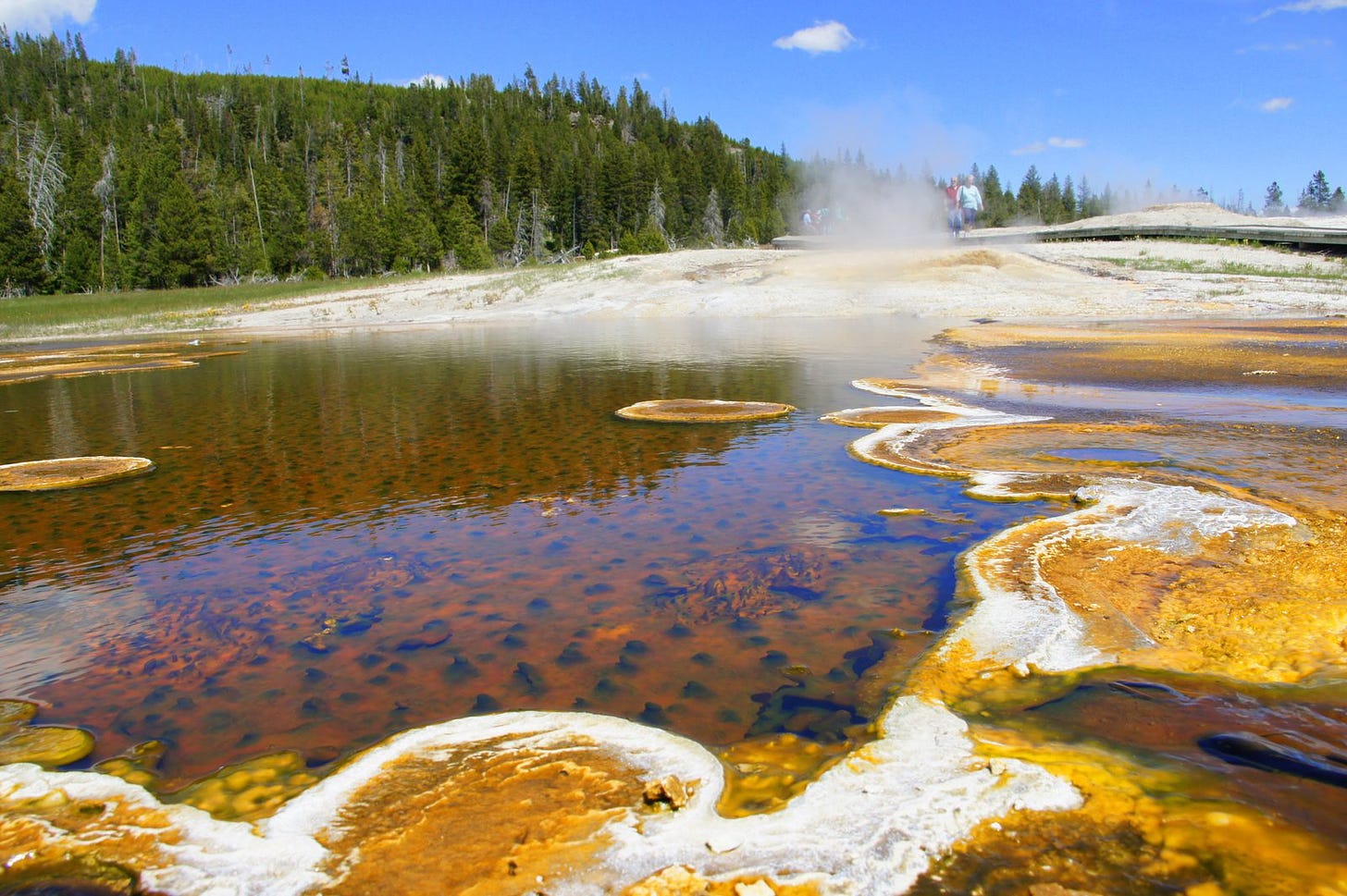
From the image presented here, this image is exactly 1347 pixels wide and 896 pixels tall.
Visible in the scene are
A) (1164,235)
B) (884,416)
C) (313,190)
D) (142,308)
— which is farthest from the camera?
(313,190)

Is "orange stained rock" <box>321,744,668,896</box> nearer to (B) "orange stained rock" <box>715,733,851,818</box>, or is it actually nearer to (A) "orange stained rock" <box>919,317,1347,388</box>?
(B) "orange stained rock" <box>715,733,851,818</box>

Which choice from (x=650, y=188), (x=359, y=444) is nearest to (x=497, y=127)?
(x=650, y=188)

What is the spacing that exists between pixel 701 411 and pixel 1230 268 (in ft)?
95.9

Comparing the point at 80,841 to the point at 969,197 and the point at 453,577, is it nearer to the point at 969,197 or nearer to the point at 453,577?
the point at 453,577

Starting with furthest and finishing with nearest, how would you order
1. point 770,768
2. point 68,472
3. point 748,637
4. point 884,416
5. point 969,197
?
point 969,197, point 884,416, point 68,472, point 748,637, point 770,768

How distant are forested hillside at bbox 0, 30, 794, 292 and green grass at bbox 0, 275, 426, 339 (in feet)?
38.1

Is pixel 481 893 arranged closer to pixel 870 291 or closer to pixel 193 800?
pixel 193 800

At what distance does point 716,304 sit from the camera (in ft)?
108

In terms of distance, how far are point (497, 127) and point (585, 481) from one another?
82328mm

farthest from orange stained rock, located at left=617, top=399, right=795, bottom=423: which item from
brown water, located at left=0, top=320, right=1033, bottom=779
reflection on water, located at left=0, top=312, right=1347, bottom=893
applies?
reflection on water, located at left=0, top=312, right=1347, bottom=893

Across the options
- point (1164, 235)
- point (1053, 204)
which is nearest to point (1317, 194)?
point (1053, 204)

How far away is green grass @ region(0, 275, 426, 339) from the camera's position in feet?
120

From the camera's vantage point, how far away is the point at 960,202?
39781mm

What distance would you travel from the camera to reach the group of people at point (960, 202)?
38531mm
